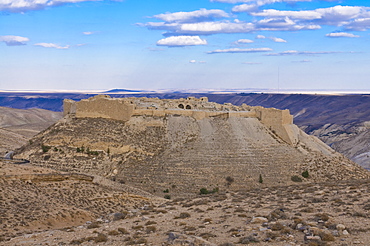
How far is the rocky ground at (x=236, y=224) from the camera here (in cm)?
1634

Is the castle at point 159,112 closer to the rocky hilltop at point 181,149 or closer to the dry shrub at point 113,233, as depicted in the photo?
the rocky hilltop at point 181,149

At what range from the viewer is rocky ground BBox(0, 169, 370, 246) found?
16344 millimetres

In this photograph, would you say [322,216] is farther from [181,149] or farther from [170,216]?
[181,149]

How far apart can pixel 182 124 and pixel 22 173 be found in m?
19.6

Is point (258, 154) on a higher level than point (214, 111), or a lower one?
lower

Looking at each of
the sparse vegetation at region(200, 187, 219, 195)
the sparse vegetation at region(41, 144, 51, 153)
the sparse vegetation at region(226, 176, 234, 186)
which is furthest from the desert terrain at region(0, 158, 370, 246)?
the sparse vegetation at region(41, 144, 51, 153)

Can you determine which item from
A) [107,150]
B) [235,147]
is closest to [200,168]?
[235,147]

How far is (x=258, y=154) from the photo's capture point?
4462 cm

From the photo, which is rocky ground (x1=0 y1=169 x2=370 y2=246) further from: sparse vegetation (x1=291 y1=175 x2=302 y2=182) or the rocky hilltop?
sparse vegetation (x1=291 y1=175 x2=302 y2=182)

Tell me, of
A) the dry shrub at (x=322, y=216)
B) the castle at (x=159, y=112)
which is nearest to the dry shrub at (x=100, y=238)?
the dry shrub at (x=322, y=216)

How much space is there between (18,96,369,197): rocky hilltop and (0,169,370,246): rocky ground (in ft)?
46.4

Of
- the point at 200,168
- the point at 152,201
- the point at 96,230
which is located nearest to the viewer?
the point at 96,230

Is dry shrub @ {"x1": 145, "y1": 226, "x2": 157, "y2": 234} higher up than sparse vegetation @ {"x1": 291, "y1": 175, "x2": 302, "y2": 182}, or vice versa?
dry shrub @ {"x1": 145, "y1": 226, "x2": 157, "y2": 234}

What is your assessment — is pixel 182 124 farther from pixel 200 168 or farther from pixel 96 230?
pixel 96 230
